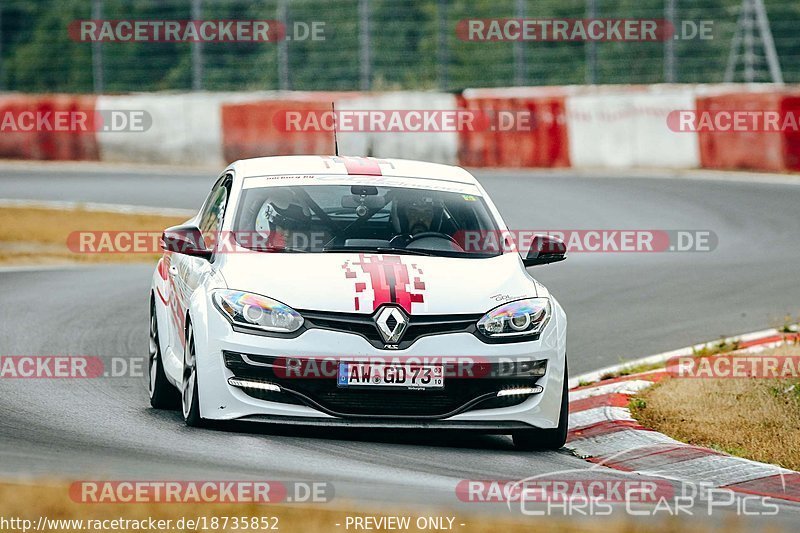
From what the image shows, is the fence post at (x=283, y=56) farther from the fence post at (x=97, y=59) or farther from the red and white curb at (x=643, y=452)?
the red and white curb at (x=643, y=452)

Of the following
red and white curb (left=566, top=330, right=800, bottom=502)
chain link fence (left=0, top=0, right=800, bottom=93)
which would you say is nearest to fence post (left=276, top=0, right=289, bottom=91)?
chain link fence (left=0, top=0, right=800, bottom=93)

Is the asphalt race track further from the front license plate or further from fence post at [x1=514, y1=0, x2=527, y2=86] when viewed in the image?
fence post at [x1=514, y1=0, x2=527, y2=86]

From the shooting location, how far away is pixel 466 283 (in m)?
8.10

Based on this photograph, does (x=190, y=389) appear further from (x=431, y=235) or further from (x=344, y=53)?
(x=344, y=53)

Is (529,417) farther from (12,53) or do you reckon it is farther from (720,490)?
(12,53)

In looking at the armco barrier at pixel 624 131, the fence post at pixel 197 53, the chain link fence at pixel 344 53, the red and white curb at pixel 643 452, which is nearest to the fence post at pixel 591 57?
the chain link fence at pixel 344 53

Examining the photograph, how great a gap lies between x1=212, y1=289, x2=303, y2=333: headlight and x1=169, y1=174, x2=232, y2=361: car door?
44 centimetres

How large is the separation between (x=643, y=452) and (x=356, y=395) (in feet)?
5.32

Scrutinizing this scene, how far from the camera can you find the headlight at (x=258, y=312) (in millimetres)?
7773

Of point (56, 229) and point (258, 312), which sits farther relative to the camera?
point (56, 229)

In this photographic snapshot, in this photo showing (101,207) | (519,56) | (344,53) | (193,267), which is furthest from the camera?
(344,53)

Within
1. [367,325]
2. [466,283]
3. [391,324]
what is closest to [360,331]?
[367,325]

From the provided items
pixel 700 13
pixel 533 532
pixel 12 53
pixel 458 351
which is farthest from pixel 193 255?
pixel 12 53

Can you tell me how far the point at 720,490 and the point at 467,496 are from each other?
1430 mm
